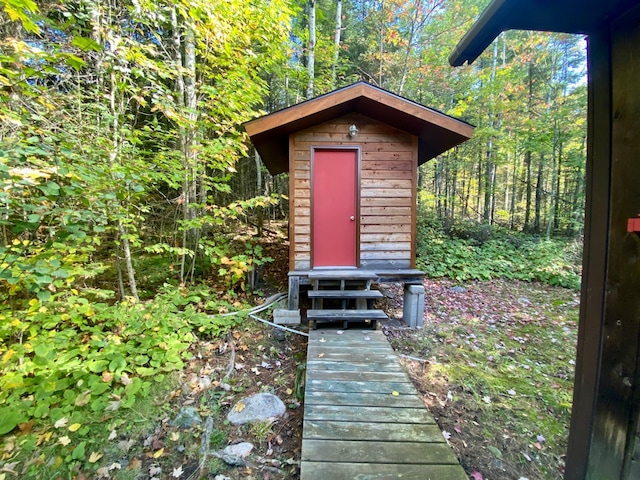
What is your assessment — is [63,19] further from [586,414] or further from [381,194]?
[586,414]

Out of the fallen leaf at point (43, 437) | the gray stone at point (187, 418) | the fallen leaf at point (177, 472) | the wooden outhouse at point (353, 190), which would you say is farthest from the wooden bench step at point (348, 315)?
the fallen leaf at point (43, 437)

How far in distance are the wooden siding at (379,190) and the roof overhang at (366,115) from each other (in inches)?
7.0

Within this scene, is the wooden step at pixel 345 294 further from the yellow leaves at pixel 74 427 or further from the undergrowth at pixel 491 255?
the undergrowth at pixel 491 255

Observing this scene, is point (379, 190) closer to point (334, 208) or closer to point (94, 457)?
point (334, 208)

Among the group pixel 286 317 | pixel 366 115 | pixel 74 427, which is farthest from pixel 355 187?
pixel 74 427

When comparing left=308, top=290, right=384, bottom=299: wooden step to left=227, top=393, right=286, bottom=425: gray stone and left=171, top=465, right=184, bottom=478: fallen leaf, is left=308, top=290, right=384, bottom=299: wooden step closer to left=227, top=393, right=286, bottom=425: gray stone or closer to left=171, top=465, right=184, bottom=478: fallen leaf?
left=227, top=393, right=286, bottom=425: gray stone

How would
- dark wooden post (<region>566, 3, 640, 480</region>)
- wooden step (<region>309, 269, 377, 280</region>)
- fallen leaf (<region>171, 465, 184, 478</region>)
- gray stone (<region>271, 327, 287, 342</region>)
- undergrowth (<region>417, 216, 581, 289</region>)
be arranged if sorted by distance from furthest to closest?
undergrowth (<region>417, 216, 581, 289</region>) → wooden step (<region>309, 269, 377, 280</region>) → gray stone (<region>271, 327, 287, 342</region>) → fallen leaf (<region>171, 465, 184, 478</region>) → dark wooden post (<region>566, 3, 640, 480</region>)

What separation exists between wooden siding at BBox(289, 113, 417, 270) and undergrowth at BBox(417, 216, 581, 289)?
3.31m

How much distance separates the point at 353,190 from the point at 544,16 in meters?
3.79

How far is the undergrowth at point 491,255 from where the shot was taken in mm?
7770

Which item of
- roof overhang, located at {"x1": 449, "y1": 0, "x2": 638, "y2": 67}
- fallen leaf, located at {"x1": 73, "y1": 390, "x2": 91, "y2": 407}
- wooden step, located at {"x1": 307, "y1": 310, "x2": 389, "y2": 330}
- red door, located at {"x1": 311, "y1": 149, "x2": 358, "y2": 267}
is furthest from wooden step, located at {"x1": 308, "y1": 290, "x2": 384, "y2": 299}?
roof overhang, located at {"x1": 449, "y1": 0, "x2": 638, "y2": 67}

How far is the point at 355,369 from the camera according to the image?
2.96m

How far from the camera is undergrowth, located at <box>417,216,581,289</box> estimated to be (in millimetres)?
7770

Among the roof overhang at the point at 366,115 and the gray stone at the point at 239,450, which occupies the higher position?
the roof overhang at the point at 366,115
